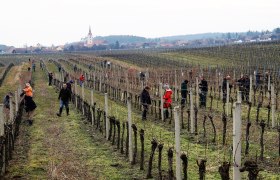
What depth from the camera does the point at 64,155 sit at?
38.4ft

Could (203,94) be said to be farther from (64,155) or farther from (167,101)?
(64,155)

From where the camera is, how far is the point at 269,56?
55.4m

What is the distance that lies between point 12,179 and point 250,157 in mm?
5894

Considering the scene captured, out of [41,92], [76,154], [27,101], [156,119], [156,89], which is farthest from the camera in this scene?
[41,92]

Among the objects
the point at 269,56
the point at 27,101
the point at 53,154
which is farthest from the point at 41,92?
the point at 269,56

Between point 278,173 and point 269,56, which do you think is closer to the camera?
point 278,173

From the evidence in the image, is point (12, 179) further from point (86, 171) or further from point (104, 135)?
point (104, 135)

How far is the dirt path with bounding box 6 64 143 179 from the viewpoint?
9992 mm

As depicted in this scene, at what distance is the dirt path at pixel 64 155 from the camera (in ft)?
32.8

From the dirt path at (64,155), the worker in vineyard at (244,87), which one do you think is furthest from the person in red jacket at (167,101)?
the worker in vineyard at (244,87)

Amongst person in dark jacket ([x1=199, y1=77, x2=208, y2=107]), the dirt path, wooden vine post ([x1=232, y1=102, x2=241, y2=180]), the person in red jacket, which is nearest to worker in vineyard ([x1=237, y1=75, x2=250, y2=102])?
person in dark jacket ([x1=199, y1=77, x2=208, y2=107])

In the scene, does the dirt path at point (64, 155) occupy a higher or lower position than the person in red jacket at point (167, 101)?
lower

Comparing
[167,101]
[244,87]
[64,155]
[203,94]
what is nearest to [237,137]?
[64,155]

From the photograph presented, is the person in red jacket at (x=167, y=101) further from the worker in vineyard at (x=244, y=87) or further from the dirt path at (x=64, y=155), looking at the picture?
the worker in vineyard at (x=244, y=87)
